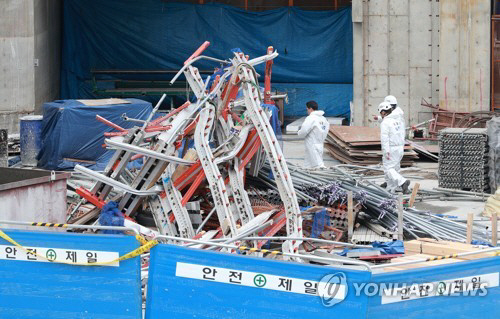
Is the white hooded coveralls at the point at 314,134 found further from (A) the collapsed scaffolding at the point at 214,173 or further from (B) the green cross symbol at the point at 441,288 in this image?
(B) the green cross symbol at the point at 441,288

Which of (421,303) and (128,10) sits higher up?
(128,10)

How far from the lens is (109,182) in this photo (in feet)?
35.1

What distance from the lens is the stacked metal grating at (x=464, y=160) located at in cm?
1595

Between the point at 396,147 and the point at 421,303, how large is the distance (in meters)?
9.45

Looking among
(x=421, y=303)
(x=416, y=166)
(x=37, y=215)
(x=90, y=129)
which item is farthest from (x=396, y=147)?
(x=421, y=303)

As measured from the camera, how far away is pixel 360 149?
63.8ft

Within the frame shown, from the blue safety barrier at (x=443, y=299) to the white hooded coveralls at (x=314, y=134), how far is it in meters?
10.1

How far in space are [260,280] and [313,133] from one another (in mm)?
10514

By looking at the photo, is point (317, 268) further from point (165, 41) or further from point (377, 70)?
point (165, 41)

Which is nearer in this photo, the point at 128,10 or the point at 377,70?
the point at 377,70

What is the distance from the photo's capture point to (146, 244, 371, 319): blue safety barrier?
648cm

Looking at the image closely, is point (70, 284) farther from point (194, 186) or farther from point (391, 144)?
point (391, 144)

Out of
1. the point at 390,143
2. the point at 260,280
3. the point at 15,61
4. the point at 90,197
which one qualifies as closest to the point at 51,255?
the point at 260,280

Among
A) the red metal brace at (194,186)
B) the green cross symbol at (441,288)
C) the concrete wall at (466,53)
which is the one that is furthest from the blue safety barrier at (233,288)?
the concrete wall at (466,53)
